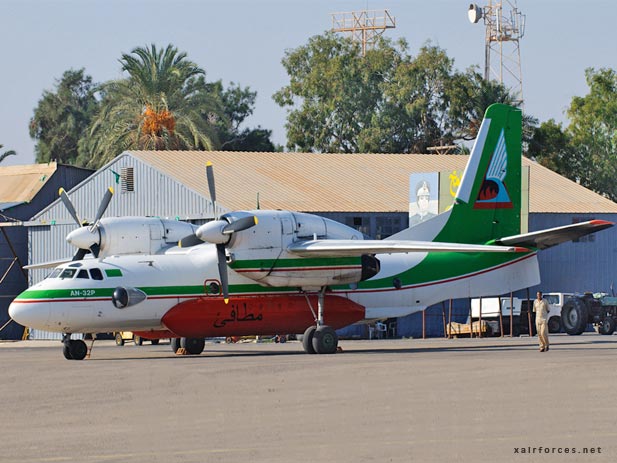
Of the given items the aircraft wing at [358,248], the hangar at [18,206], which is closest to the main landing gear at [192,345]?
the aircraft wing at [358,248]

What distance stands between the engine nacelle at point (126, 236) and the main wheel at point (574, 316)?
829 inches

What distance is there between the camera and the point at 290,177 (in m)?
56.9

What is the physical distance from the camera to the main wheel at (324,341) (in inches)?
1325

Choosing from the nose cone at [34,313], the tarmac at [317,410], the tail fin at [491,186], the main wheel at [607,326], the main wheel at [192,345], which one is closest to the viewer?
the tarmac at [317,410]

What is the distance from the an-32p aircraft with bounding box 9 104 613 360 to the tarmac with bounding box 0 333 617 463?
2871mm

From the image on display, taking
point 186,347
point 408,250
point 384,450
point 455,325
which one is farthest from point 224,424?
point 455,325

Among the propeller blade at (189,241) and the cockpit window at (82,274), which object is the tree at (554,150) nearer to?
the propeller blade at (189,241)

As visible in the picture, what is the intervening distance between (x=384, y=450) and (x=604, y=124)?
75973mm

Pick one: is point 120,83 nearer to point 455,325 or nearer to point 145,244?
point 455,325

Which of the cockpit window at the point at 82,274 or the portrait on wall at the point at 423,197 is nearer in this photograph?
the cockpit window at the point at 82,274

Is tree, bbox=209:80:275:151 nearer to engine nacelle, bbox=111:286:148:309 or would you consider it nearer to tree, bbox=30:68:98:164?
tree, bbox=30:68:98:164

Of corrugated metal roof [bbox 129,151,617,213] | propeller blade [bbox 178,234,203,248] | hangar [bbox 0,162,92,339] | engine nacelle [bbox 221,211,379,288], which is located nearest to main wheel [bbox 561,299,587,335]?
corrugated metal roof [bbox 129,151,617,213]

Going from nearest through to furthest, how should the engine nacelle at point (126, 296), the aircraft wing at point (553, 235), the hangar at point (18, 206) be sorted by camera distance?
the engine nacelle at point (126, 296)
the aircraft wing at point (553, 235)
the hangar at point (18, 206)

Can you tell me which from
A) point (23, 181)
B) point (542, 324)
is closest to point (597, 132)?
point (23, 181)
